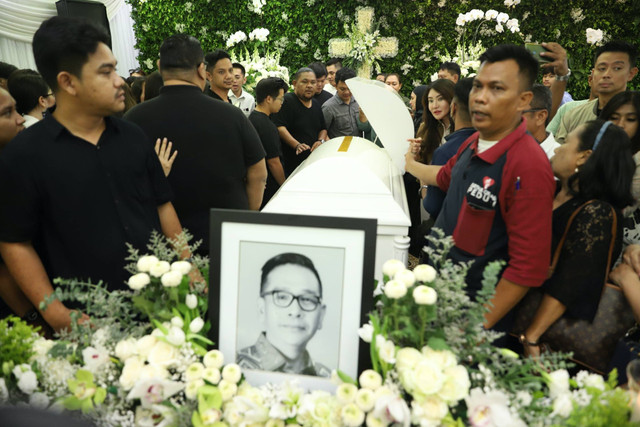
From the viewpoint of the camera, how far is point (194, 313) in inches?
41.6

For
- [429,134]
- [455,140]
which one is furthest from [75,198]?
[429,134]

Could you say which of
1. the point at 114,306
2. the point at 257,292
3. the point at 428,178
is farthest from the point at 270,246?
the point at 428,178

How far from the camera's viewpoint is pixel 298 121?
494cm

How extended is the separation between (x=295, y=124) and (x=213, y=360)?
4168 mm

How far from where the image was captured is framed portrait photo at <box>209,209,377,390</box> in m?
1.00

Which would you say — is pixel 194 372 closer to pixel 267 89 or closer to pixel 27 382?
pixel 27 382

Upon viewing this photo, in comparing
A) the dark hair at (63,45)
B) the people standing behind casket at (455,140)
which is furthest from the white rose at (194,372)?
the people standing behind casket at (455,140)

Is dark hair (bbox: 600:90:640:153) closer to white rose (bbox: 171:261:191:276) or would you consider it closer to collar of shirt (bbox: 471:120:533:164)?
collar of shirt (bbox: 471:120:533:164)

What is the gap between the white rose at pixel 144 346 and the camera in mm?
960

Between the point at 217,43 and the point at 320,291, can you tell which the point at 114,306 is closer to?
the point at 320,291

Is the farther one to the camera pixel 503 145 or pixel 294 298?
pixel 503 145

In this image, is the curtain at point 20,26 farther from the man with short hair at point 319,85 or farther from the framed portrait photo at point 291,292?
the framed portrait photo at point 291,292

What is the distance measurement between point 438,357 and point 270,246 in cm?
40

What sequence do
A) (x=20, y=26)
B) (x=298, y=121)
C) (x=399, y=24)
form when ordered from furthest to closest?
(x=399, y=24) → (x=20, y=26) → (x=298, y=121)
